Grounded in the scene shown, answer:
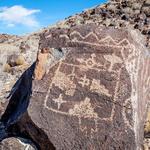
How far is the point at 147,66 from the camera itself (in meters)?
8.47

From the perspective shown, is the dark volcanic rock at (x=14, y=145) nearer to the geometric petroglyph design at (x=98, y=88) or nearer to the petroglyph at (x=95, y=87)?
the petroglyph at (x=95, y=87)

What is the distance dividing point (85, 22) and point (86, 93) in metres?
16.6

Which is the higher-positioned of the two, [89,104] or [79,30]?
[79,30]

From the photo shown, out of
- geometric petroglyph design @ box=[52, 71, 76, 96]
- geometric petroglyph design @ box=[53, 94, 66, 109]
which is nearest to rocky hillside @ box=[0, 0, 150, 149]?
geometric petroglyph design @ box=[52, 71, 76, 96]

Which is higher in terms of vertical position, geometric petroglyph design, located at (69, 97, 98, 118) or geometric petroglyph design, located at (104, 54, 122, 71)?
geometric petroglyph design, located at (104, 54, 122, 71)

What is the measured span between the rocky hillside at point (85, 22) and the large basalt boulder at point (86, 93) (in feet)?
14.6

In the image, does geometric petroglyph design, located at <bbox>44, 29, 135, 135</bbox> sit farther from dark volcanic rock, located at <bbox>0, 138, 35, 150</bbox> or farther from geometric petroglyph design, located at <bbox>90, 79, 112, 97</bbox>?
dark volcanic rock, located at <bbox>0, 138, 35, 150</bbox>

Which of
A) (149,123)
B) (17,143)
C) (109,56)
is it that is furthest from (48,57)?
(149,123)

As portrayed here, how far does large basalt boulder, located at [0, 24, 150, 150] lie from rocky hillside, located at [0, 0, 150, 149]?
4442 mm

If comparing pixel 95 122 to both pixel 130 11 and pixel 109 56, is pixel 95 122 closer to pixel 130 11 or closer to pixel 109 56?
pixel 109 56

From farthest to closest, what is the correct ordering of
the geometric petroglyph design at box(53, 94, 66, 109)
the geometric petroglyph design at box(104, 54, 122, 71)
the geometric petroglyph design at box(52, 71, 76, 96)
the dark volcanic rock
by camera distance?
the geometric petroglyph design at box(104, 54, 122, 71)
the geometric petroglyph design at box(52, 71, 76, 96)
the geometric petroglyph design at box(53, 94, 66, 109)
the dark volcanic rock

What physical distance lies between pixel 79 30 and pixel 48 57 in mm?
834

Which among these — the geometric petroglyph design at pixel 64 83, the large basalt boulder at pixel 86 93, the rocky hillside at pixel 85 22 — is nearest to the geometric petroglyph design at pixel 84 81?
the large basalt boulder at pixel 86 93

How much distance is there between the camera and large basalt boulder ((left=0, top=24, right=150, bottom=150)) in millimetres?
7105
